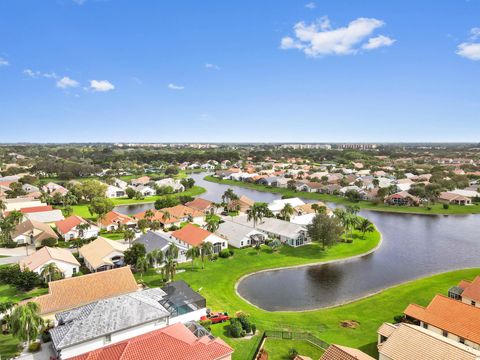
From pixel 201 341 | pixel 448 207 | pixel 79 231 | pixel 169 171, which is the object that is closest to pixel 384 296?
pixel 201 341

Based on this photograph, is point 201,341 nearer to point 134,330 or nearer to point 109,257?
point 134,330

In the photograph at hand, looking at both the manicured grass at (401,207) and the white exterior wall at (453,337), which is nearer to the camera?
the white exterior wall at (453,337)

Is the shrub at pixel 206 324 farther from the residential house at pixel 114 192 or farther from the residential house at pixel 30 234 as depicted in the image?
the residential house at pixel 114 192

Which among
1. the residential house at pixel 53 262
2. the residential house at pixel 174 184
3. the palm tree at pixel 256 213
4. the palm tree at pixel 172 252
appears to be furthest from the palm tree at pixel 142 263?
the residential house at pixel 174 184

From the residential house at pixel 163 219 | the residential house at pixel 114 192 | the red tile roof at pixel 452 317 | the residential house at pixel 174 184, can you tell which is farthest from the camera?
the residential house at pixel 174 184

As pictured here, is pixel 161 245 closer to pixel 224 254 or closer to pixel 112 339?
pixel 224 254

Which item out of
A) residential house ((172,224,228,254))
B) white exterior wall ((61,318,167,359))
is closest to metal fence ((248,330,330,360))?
white exterior wall ((61,318,167,359))
